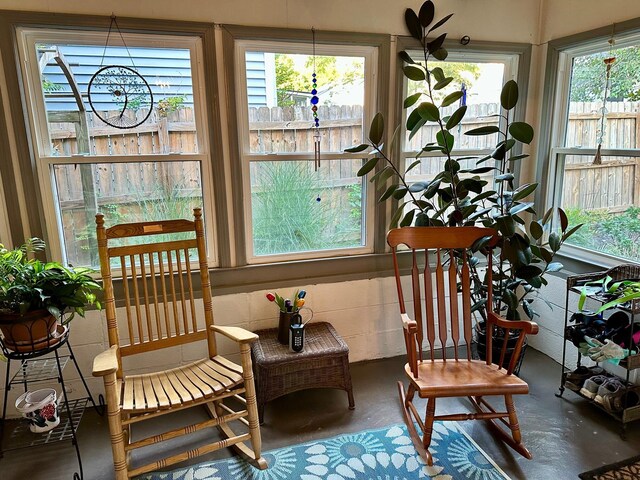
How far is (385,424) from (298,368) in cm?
54

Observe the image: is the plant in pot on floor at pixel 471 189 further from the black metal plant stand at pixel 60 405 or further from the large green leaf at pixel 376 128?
the black metal plant stand at pixel 60 405

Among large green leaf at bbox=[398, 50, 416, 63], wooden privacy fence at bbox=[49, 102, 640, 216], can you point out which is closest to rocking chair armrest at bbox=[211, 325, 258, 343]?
wooden privacy fence at bbox=[49, 102, 640, 216]

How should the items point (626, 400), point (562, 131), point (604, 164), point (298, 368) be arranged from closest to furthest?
point (626, 400)
point (298, 368)
point (604, 164)
point (562, 131)

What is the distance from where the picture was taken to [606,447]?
205cm

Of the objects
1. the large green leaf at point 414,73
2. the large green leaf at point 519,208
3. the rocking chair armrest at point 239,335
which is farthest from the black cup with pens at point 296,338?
the large green leaf at point 414,73

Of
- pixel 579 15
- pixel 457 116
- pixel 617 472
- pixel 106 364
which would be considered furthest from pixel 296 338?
pixel 579 15

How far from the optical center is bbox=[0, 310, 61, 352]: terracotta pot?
179 cm

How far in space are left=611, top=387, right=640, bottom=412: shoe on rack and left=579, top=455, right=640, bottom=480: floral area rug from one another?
0.28 metres

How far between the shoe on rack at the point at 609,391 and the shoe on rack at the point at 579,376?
0.11m

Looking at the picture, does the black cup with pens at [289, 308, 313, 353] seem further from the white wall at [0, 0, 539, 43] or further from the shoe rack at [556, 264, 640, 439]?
the white wall at [0, 0, 539, 43]

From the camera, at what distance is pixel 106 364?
67.7 inches

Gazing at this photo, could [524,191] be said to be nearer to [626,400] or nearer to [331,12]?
[626,400]

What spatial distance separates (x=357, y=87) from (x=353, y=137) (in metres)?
0.30

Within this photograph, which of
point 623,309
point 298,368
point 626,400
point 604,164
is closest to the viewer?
point 623,309
